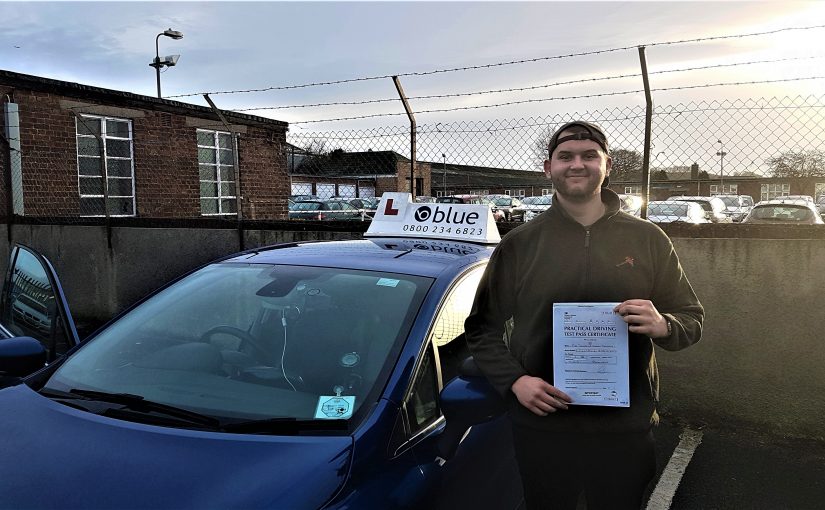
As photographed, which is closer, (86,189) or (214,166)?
(86,189)

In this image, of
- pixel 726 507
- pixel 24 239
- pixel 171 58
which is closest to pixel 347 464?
pixel 726 507

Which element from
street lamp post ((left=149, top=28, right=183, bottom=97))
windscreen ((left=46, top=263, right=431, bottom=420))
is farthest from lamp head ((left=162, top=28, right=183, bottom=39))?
windscreen ((left=46, top=263, right=431, bottom=420))

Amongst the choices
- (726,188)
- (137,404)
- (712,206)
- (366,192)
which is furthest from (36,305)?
(366,192)

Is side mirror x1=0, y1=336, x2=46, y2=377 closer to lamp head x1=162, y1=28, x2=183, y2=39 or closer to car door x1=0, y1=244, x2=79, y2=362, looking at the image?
car door x1=0, y1=244, x2=79, y2=362

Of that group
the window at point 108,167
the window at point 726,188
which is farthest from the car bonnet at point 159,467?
the window at point 108,167

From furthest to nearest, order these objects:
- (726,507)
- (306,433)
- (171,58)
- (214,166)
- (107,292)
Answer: (171,58) → (214,166) → (107,292) → (726,507) → (306,433)

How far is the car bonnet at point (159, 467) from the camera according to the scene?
1474 millimetres

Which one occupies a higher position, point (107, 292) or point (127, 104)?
point (127, 104)

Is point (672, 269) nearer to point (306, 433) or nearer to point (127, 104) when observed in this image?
point (306, 433)

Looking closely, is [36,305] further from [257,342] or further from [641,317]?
[641,317]

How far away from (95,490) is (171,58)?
19661 mm

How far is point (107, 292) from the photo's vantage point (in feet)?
24.2

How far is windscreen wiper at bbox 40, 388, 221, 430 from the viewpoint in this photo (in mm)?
1812

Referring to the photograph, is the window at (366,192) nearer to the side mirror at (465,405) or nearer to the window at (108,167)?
the window at (108,167)
